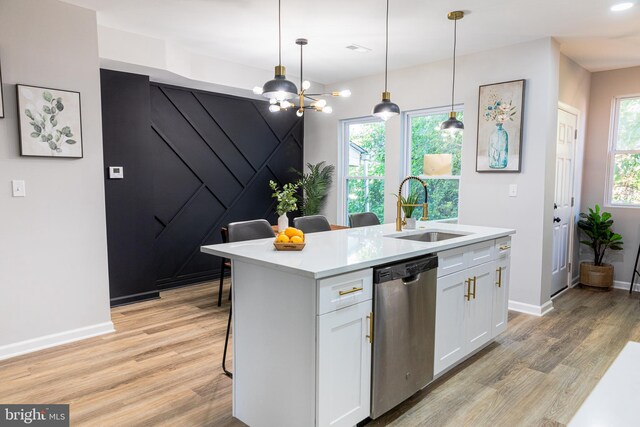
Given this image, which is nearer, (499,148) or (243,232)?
(243,232)

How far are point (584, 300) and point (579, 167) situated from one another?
5.35ft

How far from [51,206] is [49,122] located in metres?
0.64

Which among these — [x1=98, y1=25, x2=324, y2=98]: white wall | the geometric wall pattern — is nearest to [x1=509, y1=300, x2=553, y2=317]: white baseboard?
the geometric wall pattern

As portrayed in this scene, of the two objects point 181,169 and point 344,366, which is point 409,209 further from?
point 181,169

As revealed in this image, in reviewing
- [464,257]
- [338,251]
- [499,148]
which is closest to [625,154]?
[499,148]

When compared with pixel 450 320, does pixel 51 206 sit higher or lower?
higher

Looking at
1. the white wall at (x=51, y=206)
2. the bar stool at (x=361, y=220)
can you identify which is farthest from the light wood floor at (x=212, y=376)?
the bar stool at (x=361, y=220)

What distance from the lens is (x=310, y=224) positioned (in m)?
3.41

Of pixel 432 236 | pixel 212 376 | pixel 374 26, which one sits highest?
pixel 374 26

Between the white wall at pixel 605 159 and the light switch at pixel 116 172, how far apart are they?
17.8 ft

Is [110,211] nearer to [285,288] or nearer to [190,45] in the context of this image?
[190,45]

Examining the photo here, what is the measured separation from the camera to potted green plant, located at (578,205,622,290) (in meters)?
4.84

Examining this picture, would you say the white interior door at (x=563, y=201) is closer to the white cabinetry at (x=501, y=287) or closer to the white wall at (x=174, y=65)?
the white cabinetry at (x=501, y=287)

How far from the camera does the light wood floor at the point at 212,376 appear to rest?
230 centimetres
